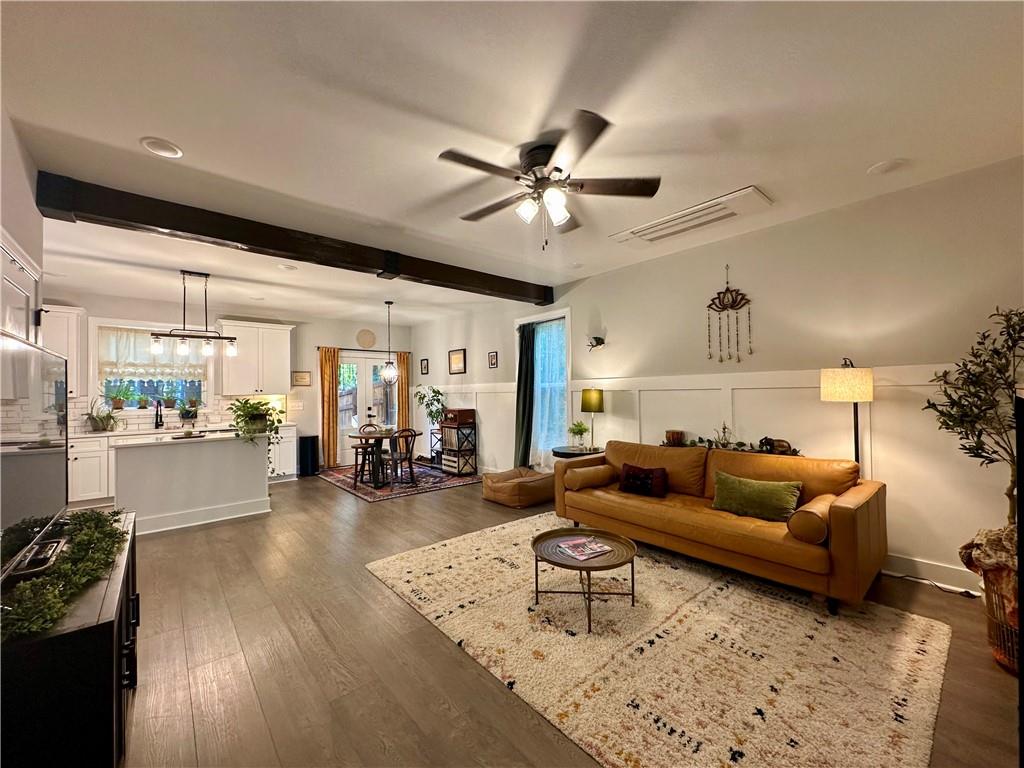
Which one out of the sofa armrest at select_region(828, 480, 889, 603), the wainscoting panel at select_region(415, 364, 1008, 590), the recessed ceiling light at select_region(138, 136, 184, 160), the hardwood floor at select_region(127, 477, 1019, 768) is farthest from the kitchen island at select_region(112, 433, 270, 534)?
the sofa armrest at select_region(828, 480, 889, 603)

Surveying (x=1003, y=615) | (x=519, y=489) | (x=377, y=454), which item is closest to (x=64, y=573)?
(x=519, y=489)

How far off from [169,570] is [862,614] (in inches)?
192

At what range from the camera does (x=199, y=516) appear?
443 centimetres

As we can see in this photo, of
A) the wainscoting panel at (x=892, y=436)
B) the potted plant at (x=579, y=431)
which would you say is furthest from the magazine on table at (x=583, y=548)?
the potted plant at (x=579, y=431)

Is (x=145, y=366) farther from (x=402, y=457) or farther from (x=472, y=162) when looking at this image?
(x=472, y=162)

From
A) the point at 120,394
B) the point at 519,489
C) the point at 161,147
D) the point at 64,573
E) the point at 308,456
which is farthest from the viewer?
the point at 308,456

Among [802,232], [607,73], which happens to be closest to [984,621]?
[802,232]

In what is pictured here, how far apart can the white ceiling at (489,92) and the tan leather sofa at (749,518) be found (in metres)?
2.12

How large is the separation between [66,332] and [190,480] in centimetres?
277

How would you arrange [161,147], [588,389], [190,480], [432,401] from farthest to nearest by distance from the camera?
[432,401] → [588,389] → [190,480] → [161,147]

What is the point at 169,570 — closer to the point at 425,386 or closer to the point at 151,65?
the point at 151,65

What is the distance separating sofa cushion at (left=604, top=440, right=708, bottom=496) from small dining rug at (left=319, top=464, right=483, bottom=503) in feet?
9.26

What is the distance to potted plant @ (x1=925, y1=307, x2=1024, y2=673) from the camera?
82.4 inches

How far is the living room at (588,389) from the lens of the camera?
163 centimetres
